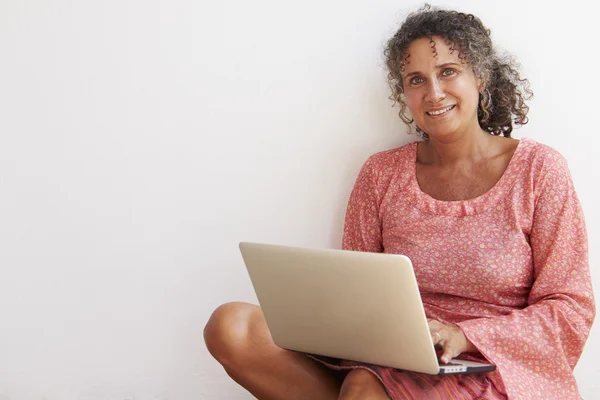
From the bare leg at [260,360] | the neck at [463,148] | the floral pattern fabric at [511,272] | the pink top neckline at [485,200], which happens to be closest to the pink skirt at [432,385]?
the floral pattern fabric at [511,272]

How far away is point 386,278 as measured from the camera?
4.64 feet

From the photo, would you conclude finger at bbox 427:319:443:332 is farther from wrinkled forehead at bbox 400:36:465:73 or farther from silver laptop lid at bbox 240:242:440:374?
wrinkled forehead at bbox 400:36:465:73

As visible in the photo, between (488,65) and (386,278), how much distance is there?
688mm

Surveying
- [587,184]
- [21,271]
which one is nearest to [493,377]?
[587,184]

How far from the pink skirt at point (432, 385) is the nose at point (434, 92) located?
59 cm

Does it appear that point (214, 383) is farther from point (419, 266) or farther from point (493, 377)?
point (493, 377)

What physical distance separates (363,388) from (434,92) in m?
0.65

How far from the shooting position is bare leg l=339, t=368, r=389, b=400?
156cm

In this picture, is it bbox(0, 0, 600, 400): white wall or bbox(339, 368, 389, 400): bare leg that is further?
bbox(0, 0, 600, 400): white wall

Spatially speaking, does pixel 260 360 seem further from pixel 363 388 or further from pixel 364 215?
pixel 364 215

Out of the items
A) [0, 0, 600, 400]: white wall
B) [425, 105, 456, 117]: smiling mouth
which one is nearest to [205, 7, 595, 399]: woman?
[425, 105, 456, 117]: smiling mouth

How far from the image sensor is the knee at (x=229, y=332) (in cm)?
176

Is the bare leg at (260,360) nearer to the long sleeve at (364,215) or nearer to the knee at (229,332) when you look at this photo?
the knee at (229,332)

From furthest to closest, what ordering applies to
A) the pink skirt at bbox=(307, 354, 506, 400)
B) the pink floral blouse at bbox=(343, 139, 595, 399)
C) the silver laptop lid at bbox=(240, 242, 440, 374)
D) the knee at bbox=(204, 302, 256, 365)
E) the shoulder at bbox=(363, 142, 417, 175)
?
the shoulder at bbox=(363, 142, 417, 175) → the knee at bbox=(204, 302, 256, 365) → the pink floral blouse at bbox=(343, 139, 595, 399) → the pink skirt at bbox=(307, 354, 506, 400) → the silver laptop lid at bbox=(240, 242, 440, 374)
